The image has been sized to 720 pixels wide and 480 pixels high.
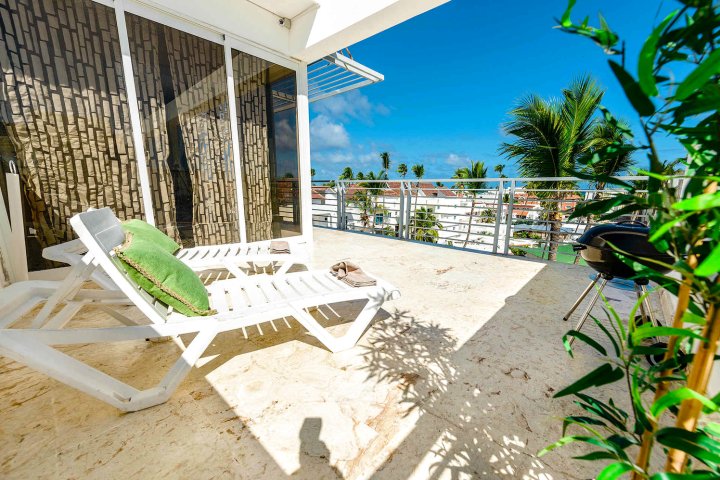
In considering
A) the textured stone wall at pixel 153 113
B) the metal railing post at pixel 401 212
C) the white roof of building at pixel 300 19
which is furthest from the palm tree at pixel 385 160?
the textured stone wall at pixel 153 113

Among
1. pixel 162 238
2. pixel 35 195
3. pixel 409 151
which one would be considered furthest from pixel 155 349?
pixel 409 151

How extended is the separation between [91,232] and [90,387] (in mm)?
666

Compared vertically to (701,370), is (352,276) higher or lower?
lower

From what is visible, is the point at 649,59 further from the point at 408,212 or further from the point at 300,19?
the point at 408,212

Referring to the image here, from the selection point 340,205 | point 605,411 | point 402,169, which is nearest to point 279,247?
point 605,411

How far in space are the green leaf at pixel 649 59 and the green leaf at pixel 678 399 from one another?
445mm

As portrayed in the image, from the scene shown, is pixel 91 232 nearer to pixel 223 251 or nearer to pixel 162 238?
pixel 162 238

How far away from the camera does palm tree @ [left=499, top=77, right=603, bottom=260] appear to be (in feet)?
27.1

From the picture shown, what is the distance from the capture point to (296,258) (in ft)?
9.01

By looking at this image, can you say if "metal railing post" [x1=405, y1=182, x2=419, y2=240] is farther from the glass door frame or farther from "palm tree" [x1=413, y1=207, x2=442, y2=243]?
the glass door frame

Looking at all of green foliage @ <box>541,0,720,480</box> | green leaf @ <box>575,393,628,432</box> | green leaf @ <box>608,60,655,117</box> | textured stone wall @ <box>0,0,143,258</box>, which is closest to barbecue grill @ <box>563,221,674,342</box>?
green leaf @ <box>575,393,628,432</box>

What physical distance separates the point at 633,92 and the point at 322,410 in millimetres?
1484

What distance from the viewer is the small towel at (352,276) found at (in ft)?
Answer: 6.67

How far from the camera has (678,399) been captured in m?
0.49
